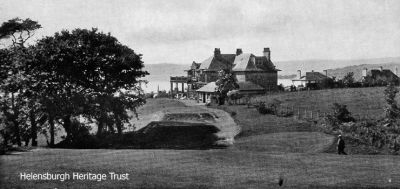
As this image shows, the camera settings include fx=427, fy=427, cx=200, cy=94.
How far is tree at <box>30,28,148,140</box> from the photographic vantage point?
120 feet

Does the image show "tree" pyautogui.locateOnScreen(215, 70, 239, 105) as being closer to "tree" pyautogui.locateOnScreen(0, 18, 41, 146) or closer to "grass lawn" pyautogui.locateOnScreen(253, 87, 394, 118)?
"grass lawn" pyautogui.locateOnScreen(253, 87, 394, 118)

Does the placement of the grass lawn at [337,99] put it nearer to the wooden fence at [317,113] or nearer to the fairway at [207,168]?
the wooden fence at [317,113]

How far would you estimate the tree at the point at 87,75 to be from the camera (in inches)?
1446

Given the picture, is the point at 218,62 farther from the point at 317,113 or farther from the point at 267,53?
the point at 317,113

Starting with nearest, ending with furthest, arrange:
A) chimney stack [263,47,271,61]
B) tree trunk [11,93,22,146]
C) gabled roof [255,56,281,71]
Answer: tree trunk [11,93,22,146] → gabled roof [255,56,281,71] → chimney stack [263,47,271,61]

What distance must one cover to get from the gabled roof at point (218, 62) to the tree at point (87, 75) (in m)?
43.2

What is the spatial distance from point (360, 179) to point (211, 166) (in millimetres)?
7255

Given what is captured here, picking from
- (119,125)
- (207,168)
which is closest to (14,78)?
(119,125)

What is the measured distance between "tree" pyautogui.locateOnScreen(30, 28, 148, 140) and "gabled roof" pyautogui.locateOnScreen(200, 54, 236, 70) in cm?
4321

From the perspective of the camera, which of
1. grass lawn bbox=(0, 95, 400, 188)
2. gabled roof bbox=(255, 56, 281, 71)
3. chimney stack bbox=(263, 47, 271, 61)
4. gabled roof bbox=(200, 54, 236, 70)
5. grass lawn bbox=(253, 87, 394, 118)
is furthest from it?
chimney stack bbox=(263, 47, 271, 61)

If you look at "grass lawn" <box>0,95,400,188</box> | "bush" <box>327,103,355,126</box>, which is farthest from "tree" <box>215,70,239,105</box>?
"grass lawn" <box>0,95,400,188</box>

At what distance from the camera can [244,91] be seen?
226 ft

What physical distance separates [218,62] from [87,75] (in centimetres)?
4954

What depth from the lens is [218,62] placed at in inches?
3386
